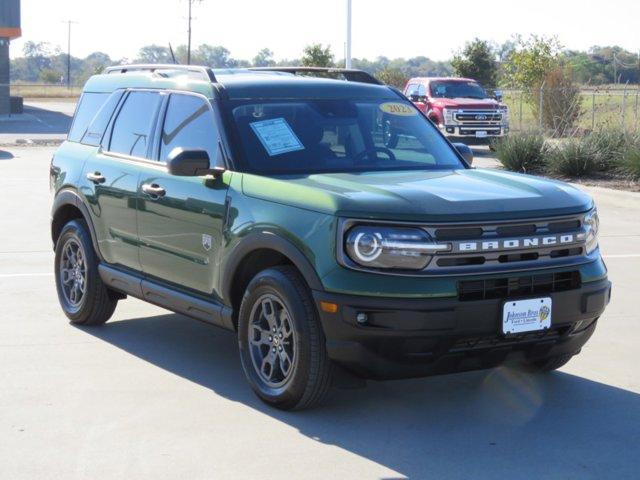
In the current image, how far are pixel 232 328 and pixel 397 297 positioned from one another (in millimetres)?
1395

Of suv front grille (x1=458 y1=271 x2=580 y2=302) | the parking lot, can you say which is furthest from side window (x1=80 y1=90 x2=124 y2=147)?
suv front grille (x1=458 y1=271 x2=580 y2=302)

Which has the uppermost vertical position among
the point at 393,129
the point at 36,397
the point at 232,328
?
the point at 393,129

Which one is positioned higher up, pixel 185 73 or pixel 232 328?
pixel 185 73

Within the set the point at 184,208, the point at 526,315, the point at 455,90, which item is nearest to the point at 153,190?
the point at 184,208

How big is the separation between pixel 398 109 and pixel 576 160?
12.7m

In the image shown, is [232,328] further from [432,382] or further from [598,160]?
[598,160]

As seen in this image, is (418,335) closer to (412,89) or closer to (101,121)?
(101,121)

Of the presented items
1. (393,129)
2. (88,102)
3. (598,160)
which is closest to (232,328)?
(393,129)

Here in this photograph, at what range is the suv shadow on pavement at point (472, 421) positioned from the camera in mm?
5250

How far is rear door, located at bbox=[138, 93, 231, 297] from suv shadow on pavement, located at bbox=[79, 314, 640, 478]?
2.30 feet

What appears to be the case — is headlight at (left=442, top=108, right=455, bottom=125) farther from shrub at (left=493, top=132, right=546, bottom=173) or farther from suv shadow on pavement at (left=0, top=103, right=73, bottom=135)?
suv shadow on pavement at (left=0, top=103, right=73, bottom=135)

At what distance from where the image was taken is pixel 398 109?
742 centimetres

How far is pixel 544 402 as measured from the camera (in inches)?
247

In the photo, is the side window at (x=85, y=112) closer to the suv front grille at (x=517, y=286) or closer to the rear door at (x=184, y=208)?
the rear door at (x=184, y=208)
